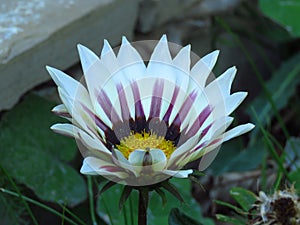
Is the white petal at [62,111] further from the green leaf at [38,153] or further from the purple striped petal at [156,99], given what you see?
the green leaf at [38,153]

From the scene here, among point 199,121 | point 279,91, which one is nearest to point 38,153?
point 199,121

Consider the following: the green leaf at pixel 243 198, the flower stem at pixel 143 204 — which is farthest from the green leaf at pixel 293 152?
the flower stem at pixel 143 204

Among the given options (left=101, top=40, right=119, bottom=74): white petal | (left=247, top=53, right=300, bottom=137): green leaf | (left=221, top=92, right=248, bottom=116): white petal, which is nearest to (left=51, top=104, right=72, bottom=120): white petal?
(left=101, top=40, right=119, bottom=74): white petal

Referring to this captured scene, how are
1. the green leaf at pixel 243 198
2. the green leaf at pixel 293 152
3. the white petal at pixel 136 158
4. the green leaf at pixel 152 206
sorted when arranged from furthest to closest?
the green leaf at pixel 293 152 → the green leaf at pixel 152 206 → the green leaf at pixel 243 198 → the white petal at pixel 136 158

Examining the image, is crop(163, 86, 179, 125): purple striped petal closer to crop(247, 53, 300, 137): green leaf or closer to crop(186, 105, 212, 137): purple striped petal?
crop(186, 105, 212, 137): purple striped petal

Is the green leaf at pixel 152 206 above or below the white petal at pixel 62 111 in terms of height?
below

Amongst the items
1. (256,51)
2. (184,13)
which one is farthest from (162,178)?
(256,51)
